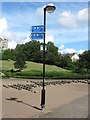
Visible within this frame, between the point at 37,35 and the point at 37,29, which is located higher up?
the point at 37,29

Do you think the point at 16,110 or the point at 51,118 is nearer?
the point at 51,118

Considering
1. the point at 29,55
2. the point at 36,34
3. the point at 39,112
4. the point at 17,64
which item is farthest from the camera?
the point at 29,55

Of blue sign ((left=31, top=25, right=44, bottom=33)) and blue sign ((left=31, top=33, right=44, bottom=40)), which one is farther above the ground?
blue sign ((left=31, top=25, right=44, bottom=33))

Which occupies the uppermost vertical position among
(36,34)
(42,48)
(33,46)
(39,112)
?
(33,46)

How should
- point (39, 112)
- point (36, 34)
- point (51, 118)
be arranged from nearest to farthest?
point (51, 118)
point (39, 112)
point (36, 34)

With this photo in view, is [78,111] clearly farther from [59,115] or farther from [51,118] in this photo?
[51,118]

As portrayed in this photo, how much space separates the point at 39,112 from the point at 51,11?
4.24m

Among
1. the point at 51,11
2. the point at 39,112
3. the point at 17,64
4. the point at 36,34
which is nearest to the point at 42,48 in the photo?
the point at 36,34

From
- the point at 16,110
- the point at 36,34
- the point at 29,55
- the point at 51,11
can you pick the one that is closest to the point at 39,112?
the point at 16,110

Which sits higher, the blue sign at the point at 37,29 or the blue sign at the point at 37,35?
the blue sign at the point at 37,29

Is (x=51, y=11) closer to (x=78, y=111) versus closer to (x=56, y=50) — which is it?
(x=78, y=111)

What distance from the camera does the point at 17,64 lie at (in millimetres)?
45719

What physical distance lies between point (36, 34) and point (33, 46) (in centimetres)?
8782

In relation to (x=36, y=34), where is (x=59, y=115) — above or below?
below
